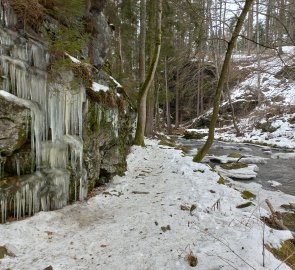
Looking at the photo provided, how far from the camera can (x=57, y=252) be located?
366 cm

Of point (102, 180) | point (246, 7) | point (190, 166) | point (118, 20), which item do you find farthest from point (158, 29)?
point (102, 180)

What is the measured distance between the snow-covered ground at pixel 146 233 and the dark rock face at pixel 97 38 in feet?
12.6

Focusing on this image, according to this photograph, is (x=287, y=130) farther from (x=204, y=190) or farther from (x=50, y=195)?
(x=50, y=195)

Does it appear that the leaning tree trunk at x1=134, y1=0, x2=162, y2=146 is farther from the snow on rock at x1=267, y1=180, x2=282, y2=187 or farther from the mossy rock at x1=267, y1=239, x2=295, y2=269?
the mossy rock at x1=267, y1=239, x2=295, y2=269

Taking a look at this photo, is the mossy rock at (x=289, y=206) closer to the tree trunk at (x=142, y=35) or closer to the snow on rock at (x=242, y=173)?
the snow on rock at (x=242, y=173)

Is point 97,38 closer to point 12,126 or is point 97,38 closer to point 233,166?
point 12,126

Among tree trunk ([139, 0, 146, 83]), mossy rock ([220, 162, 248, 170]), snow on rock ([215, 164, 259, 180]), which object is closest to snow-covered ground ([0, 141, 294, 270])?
snow on rock ([215, 164, 259, 180])

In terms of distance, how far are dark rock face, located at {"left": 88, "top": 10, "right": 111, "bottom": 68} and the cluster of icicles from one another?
107 inches

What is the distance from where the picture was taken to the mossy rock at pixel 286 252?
11.5 feet

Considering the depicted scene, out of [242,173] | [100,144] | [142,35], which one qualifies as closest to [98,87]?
[100,144]

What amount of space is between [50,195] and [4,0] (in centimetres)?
340

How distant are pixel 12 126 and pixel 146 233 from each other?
8.80 ft

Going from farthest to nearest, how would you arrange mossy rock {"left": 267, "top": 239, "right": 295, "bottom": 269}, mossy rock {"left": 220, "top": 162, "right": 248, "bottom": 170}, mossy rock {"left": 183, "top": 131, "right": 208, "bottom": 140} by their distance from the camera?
mossy rock {"left": 183, "top": 131, "right": 208, "bottom": 140}, mossy rock {"left": 220, "top": 162, "right": 248, "bottom": 170}, mossy rock {"left": 267, "top": 239, "right": 295, "bottom": 269}

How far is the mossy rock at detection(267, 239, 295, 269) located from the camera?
11.5 ft
